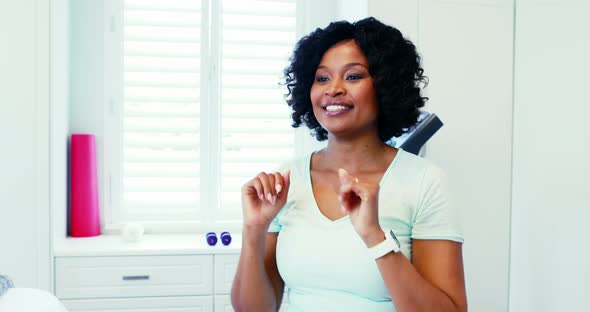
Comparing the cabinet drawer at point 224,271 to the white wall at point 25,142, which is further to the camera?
the cabinet drawer at point 224,271

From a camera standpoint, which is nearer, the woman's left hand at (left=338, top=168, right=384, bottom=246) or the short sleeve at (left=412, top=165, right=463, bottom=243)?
the woman's left hand at (left=338, top=168, right=384, bottom=246)

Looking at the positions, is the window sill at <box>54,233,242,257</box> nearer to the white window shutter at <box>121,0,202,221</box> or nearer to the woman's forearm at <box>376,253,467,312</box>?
the white window shutter at <box>121,0,202,221</box>

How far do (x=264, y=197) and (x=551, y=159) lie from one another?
55.2 inches

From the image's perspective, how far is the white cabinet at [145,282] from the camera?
84.6 inches

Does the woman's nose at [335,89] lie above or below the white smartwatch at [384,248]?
above

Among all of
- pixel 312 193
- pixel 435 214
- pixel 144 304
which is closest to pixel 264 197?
pixel 312 193

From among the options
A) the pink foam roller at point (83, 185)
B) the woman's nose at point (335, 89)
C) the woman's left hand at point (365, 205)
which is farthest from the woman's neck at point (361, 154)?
the pink foam roller at point (83, 185)

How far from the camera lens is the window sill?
84.7 inches

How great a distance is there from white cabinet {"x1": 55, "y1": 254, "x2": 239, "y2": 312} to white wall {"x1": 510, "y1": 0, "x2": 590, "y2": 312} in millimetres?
1246

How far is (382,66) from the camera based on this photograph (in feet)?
3.66

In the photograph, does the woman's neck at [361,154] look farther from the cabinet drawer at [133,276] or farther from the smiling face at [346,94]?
the cabinet drawer at [133,276]

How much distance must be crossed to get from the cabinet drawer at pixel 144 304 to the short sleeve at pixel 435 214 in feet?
4.69

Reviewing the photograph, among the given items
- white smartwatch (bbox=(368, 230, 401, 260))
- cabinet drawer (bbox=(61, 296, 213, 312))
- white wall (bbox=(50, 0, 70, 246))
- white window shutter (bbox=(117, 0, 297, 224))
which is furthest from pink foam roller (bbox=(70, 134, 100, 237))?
white smartwatch (bbox=(368, 230, 401, 260))

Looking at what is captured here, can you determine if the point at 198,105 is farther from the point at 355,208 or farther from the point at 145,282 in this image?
the point at 355,208
